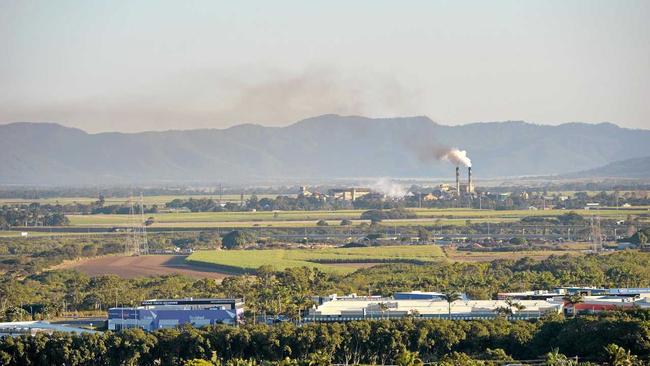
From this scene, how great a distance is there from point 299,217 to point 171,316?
3325 inches

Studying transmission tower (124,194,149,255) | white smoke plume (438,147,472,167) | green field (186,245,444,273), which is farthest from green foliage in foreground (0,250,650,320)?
white smoke plume (438,147,472,167)

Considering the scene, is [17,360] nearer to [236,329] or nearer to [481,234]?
[236,329]

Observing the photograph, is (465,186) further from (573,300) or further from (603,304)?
(603,304)

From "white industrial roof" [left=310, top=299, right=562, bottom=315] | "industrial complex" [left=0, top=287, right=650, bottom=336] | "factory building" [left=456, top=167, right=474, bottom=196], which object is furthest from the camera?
"factory building" [left=456, top=167, right=474, bottom=196]

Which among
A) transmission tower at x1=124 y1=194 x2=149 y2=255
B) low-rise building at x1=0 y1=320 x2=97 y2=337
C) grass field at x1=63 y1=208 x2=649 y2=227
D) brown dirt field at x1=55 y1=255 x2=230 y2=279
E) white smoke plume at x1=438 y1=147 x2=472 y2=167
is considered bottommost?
low-rise building at x1=0 y1=320 x2=97 y2=337

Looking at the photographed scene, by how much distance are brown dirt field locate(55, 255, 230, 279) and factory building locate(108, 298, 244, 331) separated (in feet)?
67.4

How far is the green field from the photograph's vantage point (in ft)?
273

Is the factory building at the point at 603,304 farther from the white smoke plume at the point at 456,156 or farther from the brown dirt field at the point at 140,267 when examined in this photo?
the white smoke plume at the point at 456,156

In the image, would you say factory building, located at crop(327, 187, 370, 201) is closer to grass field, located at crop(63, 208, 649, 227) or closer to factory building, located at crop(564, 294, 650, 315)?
grass field, located at crop(63, 208, 649, 227)

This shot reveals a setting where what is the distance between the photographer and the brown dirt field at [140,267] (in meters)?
80.2

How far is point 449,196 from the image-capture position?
15775cm

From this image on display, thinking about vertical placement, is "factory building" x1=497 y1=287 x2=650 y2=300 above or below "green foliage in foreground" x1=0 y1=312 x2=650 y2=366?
above

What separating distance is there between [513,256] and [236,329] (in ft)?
137

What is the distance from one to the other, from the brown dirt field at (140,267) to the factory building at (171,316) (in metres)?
20.5
